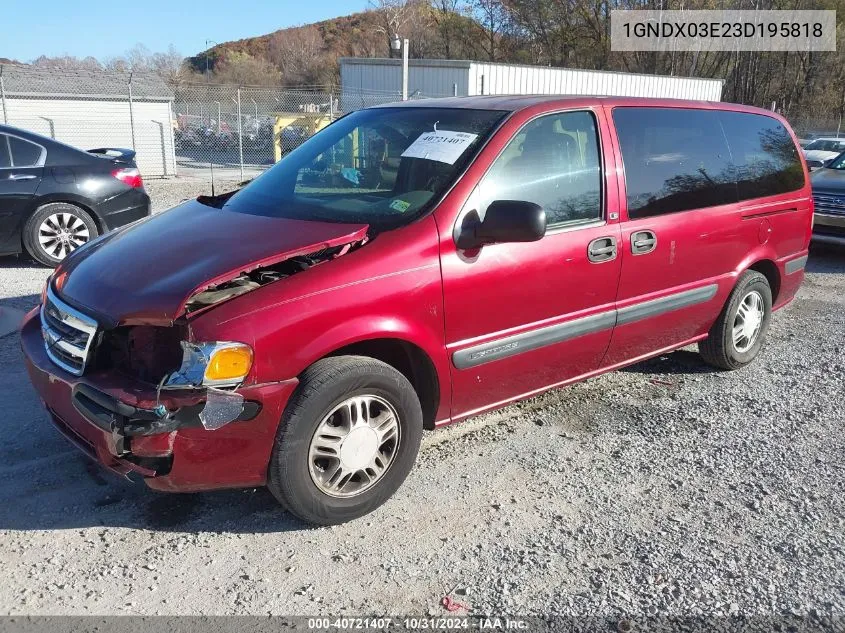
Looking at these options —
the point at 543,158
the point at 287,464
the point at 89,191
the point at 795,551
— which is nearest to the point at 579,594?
the point at 795,551

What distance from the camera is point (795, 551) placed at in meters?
2.95

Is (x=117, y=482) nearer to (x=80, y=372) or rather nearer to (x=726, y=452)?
(x=80, y=372)

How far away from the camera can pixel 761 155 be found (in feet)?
16.1

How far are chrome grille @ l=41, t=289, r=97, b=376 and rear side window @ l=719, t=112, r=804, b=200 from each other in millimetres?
4004

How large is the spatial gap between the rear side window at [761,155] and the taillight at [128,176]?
6004 mm

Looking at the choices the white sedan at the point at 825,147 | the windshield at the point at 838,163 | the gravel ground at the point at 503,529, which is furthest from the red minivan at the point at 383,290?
the white sedan at the point at 825,147

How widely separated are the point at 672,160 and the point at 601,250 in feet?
3.13

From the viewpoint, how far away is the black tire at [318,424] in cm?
278

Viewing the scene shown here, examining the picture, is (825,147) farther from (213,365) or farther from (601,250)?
(213,365)

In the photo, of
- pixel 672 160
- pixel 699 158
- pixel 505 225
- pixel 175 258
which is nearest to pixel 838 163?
pixel 699 158

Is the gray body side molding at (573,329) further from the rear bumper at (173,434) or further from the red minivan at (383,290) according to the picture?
the rear bumper at (173,434)

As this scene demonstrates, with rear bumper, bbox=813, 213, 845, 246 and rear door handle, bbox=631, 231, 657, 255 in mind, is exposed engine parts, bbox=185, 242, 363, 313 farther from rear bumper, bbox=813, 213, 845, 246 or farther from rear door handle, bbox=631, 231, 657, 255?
rear bumper, bbox=813, 213, 845, 246

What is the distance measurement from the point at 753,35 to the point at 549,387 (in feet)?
147

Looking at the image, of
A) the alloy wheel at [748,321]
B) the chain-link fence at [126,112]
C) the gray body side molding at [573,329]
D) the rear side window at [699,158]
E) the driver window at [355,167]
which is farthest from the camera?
the chain-link fence at [126,112]
